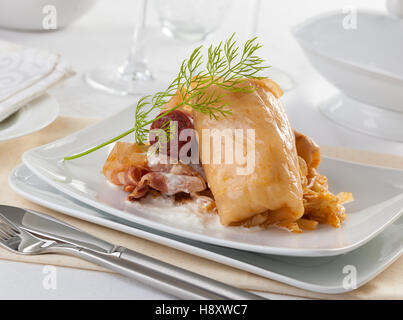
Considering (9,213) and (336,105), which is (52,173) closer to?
(9,213)

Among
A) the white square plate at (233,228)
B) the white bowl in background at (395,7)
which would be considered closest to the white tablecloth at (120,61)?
the white square plate at (233,228)

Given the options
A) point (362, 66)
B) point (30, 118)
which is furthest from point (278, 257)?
point (362, 66)

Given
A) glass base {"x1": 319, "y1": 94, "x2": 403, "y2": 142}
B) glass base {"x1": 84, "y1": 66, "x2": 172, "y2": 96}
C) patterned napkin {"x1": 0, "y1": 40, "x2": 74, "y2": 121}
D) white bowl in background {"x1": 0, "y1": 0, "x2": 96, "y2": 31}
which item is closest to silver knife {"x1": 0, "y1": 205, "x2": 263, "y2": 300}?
patterned napkin {"x1": 0, "y1": 40, "x2": 74, "y2": 121}

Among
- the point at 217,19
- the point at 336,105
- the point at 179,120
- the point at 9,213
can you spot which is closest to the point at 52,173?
the point at 9,213

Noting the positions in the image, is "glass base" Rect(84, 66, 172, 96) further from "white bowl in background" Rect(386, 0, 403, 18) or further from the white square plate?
"white bowl in background" Rect(386, 0, 403, 18)

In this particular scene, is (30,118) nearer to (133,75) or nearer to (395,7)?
(133,75)

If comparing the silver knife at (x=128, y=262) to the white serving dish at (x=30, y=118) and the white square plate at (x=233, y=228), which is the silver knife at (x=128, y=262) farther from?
the white serving dish at (x=30, y=118)

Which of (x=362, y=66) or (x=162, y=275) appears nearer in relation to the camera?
(x=162, y=275)
